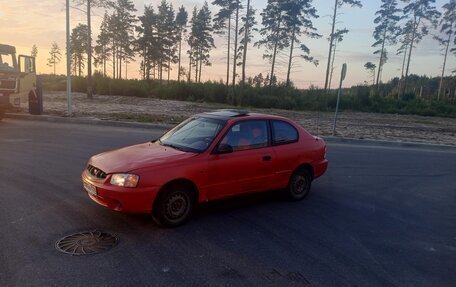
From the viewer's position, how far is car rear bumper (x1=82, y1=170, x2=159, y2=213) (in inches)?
188

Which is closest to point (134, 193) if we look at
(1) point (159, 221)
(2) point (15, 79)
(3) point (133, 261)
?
(1) point (159, 221)

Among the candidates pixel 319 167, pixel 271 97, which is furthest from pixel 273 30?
pixel 319 167

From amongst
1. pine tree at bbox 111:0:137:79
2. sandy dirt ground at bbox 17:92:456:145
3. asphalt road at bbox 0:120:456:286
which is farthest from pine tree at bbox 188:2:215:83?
asphalt road at bbox 0:120:456:286

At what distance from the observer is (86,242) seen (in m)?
4.52

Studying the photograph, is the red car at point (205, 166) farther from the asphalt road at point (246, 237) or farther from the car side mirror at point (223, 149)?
Answer: the asphalt road at point (246, 237)

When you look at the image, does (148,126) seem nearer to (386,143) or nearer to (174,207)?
(386,143)

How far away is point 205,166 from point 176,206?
0.68 m

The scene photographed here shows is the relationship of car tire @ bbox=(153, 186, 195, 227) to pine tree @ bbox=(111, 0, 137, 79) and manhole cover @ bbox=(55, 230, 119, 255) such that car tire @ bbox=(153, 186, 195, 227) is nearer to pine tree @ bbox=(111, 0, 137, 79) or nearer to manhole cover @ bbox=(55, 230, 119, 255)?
manhole cover @ bbox=(55, 230, 119, 255)

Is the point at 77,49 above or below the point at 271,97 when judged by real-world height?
above

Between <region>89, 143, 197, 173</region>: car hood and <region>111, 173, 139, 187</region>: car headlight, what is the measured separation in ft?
0.23

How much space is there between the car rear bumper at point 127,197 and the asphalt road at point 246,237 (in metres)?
0.33

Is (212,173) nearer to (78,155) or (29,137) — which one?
(78,155)

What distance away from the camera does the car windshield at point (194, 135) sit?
5.63 metres

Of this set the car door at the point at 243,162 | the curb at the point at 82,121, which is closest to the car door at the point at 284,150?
the car door at the point at 243,162
